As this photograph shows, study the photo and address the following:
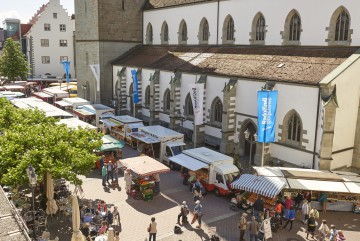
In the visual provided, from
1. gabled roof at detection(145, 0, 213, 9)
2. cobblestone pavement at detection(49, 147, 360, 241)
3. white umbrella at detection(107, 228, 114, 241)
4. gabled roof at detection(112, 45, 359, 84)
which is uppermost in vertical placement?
gabled roof at detection(145, 0, 213, 9)

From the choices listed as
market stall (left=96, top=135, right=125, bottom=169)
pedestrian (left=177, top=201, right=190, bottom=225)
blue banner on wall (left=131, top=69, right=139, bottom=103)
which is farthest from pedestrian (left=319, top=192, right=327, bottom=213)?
blue banner on wall (left=131, top=69, right=139, bottom=103)

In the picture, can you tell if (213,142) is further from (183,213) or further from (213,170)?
(183,213)

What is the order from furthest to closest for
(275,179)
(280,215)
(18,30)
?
(18,30), (275,179), (280,215)

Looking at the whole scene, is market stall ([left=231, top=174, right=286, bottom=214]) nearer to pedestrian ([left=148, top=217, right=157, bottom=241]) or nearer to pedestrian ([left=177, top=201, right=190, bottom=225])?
pedestrian ([left=177, top=201, right=190, bottom=225])

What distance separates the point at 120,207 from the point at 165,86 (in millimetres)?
18059

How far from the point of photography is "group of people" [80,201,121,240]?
58.0 feet

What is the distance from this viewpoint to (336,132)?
80.7 feet

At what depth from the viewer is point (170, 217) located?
20.8m

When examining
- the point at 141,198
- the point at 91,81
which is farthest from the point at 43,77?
the point at 141,198

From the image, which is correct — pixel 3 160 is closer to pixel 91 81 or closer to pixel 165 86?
pixel 165 86

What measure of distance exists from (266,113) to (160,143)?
8.74 meters


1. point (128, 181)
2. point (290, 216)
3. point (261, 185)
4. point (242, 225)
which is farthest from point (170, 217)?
point (290, 216)

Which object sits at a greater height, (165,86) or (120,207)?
(165,86)

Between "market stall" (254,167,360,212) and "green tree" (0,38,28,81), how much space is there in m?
54.4
